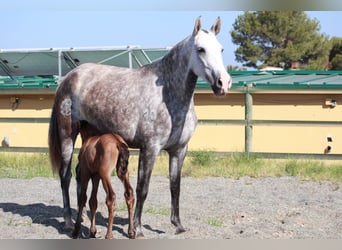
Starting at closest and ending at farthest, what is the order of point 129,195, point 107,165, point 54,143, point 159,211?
point 107,165 → point 129,195 → point 54,143 → point 159,211

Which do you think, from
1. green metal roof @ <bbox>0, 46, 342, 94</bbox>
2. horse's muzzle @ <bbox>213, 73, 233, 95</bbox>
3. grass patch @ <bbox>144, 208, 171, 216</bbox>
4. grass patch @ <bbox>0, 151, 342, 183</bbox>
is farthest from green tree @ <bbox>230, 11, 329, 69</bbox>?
horse's muzzle @ <bbox>213, 73, 233, 95</bbox>

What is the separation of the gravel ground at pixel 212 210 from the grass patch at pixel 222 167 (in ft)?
1.46

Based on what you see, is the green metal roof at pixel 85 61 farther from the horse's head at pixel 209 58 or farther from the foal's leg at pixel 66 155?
the horse's head at pixel 209 58

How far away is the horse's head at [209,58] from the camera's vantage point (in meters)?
4.70

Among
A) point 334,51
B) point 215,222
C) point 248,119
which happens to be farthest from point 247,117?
point 334,51

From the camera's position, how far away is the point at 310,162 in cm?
1082

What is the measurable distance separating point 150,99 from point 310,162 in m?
6.37

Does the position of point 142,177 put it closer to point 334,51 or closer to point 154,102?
point 154,102

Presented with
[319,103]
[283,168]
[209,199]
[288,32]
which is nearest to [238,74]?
[319,103]

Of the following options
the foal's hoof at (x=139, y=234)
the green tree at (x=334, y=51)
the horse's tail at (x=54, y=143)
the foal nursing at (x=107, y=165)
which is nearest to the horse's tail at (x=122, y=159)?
the foal nursing at (x=107, y=165)

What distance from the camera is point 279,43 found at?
1372 inches

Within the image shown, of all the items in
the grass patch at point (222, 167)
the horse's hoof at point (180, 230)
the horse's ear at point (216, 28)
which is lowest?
the grass patch at point (222, 167)

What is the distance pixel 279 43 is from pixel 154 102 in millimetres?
30846

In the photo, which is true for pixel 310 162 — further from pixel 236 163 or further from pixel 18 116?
pixel 18 116
